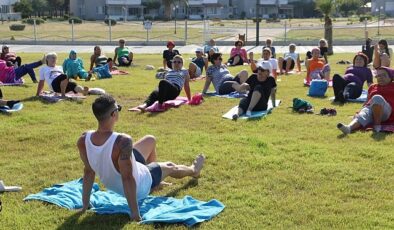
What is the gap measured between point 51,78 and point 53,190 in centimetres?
648

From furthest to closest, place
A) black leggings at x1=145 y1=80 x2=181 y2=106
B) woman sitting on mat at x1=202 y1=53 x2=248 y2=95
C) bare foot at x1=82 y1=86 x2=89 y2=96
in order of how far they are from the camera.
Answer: woman sitting on mat at x1=202 y1=53 x2=248 y2=95
bare foot at x1=82 y1=86 x2=89 y2=96
black leggings at x1=145 y1=80 x2=181 y2=106

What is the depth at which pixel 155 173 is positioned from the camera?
18.1ft

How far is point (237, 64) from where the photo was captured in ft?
67.4

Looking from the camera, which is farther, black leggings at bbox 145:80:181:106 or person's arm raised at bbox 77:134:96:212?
black leggings at bbox 145:80:181:106

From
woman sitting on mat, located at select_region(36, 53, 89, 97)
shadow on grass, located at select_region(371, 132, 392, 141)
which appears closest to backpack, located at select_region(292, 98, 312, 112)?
shadow on grass, located at select_region(371, 132, 392, 141)

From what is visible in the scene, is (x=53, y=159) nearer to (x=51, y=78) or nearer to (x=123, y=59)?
(x=51, y=78)

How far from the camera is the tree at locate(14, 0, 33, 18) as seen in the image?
269 feet

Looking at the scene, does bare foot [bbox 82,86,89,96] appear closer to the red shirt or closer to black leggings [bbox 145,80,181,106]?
black leggings [bbox 145,80,181,106]

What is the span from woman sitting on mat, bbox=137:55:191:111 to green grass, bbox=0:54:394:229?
A: 1.85 ft

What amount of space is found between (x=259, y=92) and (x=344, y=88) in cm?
244

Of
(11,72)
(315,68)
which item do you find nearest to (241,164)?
(315,68)

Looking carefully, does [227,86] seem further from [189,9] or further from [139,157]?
[189,9]

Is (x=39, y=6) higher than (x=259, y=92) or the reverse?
higher

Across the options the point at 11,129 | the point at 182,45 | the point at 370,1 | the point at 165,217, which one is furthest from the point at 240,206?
the point at 370,1
